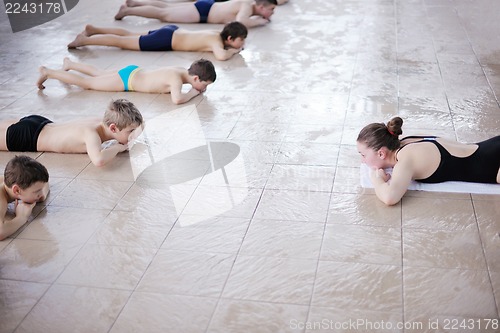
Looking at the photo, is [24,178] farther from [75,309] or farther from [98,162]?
[75,309]

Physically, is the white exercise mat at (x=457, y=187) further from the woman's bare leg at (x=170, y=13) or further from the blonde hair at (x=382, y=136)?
the woman's bare leg at (x=170, y=13)

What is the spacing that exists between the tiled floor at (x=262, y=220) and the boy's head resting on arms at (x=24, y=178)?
0.17 metres

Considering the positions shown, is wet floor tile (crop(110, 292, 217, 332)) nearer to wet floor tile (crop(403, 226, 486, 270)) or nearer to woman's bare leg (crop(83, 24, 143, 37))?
wet floor tile (crop(403, 226, 486, 270))

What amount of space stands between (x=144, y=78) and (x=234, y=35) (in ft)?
3.78

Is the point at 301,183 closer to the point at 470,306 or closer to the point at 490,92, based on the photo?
the point at 470,306

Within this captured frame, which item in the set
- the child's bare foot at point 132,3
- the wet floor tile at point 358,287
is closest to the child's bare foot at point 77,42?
the child's bare foot at point 132,3

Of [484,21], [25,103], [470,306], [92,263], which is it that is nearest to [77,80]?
[25,103]

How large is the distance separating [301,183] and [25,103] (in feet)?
8.02

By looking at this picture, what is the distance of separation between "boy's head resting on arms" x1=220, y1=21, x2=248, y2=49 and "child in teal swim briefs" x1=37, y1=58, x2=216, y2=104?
3.07 ft

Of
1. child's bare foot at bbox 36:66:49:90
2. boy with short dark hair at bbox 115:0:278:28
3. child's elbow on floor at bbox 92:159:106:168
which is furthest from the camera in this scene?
boy with short dark hair at bbox 115:0:278:28

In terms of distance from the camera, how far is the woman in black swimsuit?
10.6ft

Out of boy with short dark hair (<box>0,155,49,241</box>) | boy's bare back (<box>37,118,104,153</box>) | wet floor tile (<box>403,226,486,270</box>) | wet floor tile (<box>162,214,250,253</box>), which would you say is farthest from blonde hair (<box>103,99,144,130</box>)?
wet floor tile (<box>403,226,486,270</box>)

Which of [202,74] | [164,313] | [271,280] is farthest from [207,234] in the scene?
[202,74]

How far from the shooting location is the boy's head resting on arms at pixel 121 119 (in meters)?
3.69
